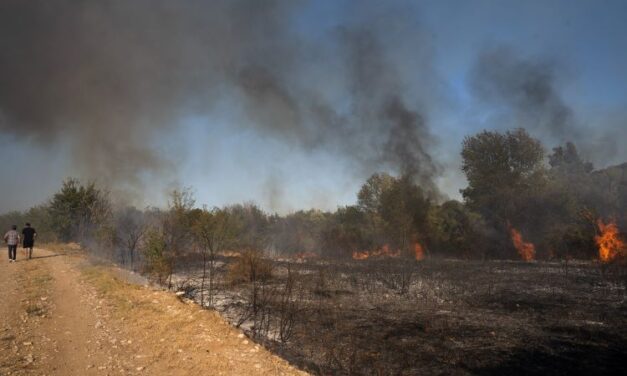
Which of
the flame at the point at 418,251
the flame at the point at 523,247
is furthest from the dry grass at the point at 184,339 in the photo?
the flame at the point at 523,247

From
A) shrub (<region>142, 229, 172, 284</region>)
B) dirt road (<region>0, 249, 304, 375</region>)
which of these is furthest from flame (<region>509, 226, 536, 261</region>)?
dirt road (<region>0, 249, 304, 375</region>)

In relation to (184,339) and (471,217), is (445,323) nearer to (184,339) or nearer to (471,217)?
(184,339)

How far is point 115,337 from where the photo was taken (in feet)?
33.5

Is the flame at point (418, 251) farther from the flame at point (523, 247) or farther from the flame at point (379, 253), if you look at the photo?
the flame at point (523, 247)

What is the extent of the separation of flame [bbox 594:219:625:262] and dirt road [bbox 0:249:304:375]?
29.5 m

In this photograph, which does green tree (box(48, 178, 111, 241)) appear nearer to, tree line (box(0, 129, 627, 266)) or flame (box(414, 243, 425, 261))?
tree line (box(0, 129, 627, 266))

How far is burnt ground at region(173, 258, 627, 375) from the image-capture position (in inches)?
385

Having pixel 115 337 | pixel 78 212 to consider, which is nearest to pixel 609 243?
pixel 115 337

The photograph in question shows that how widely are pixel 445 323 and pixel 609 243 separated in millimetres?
25933

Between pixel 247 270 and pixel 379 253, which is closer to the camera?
pixel 247 270

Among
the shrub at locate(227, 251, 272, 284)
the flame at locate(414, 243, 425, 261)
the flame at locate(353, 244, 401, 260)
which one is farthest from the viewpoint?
the flame at locate(353, 244, 401, 260)

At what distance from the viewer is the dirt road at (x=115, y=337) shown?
27.6 feet

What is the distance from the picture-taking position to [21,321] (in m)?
10.8

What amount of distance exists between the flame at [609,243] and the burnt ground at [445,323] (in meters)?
8.88
